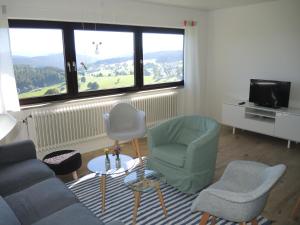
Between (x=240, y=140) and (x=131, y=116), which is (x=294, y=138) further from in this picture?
(x=131, y=116)

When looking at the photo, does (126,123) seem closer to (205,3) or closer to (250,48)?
(205,3)

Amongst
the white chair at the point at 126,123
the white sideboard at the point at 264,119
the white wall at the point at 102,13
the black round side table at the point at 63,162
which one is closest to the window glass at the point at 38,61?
the white wall at the point at 102,13

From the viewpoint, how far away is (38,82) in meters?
3.70

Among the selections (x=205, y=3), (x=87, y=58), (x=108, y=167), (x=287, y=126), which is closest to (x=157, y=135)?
(x=108, y=167)

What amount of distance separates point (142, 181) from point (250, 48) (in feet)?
11.7

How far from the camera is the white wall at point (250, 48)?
4262mm

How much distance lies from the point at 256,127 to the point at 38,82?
3.61 metres

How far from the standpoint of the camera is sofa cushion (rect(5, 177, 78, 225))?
1.86m

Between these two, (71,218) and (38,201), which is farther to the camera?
(38,201)

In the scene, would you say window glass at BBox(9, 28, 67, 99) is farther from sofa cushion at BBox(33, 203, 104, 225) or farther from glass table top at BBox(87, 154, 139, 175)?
sofa cushion at BBox(33, 203, 104, 225)

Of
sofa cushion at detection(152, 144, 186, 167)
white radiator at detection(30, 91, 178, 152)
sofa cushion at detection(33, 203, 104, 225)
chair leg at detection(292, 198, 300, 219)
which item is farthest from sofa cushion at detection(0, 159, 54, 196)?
chair leg at detection(292, 198, 300, 219)

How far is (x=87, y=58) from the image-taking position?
13.3 feet

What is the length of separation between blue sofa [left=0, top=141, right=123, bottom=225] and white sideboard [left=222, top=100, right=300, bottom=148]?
135 inches

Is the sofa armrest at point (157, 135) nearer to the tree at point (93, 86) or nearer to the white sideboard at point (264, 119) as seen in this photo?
the tree at point (93, 86)
